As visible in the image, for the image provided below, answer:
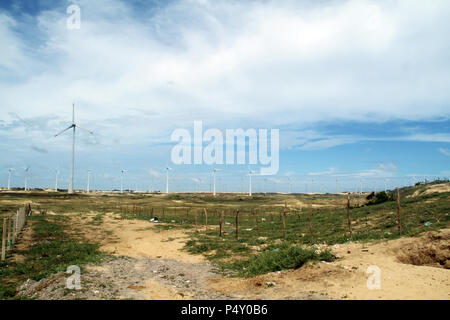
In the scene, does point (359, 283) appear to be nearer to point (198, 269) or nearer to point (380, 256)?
point (380, 256)

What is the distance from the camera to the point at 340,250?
13.6 metres

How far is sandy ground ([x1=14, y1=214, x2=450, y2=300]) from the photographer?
8086 millimetres

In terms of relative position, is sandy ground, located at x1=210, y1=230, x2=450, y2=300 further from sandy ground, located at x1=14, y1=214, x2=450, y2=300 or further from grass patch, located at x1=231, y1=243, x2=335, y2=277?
grass patch, located at x1=231, y1=243, x2=335, y2=277

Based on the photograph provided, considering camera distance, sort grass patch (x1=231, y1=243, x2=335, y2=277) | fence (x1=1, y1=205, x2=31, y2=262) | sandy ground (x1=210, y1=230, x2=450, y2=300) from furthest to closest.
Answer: fence (x1=1, y1=205, x2=31, y2=262)
grass patch (x1=231, y1=243, x2=335, y2=277)
sandy ground (x1=210, y1=230, x2=450, y2=300)

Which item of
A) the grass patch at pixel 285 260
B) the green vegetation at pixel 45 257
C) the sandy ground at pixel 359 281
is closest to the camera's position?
the sandy ground at pixel 359 281

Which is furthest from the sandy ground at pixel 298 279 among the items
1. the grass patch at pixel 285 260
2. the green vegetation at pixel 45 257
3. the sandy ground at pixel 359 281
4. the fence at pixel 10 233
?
the fence at pixel 10 233

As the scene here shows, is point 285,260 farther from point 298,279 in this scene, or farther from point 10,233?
point 10,233

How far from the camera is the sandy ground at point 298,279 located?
809 centimetres

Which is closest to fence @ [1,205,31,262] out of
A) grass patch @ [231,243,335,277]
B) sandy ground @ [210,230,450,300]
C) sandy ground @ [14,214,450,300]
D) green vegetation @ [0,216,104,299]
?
green vegetation @ [0,216,104,299]

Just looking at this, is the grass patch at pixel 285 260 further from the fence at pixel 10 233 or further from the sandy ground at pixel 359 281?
the fence at pixel 10 233
